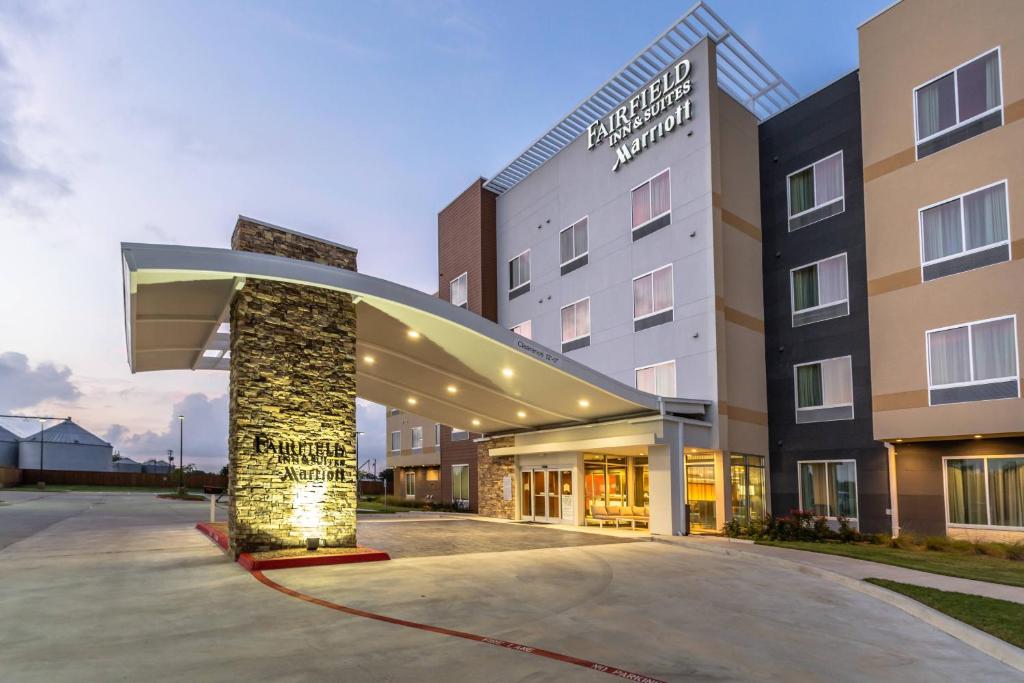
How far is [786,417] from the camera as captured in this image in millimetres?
23406

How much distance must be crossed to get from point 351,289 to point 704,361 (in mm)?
12361

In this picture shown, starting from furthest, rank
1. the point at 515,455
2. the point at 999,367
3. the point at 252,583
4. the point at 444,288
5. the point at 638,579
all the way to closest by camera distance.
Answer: the point at 444,288 → the point at 515,455 → the point at 999,367 → the point at 638,579 → the point at 252,583

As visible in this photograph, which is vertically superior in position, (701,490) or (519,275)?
(519,275)

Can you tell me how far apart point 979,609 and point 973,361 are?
10.6 m

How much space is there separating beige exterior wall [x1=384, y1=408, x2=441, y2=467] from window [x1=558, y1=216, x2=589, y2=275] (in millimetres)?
16557

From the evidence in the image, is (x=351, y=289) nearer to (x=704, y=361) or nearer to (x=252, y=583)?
(x=252, y=583)

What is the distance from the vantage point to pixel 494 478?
29.6 metres

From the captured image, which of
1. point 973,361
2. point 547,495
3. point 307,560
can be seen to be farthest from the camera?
point 547,495

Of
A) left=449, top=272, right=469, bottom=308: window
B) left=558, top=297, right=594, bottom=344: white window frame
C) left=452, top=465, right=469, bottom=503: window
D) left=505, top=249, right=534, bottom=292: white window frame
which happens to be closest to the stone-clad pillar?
left=558, top=297, right=594, bottom=344: white window frame

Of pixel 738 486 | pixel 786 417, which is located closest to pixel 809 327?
pixel 786 417

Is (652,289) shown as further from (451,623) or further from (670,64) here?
(451,623)

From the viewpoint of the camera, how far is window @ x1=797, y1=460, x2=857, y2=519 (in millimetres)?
21078

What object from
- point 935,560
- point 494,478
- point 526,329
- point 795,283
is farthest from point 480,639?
point 526,329

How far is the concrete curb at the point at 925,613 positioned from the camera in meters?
7.43
